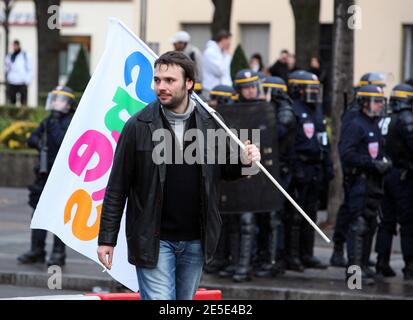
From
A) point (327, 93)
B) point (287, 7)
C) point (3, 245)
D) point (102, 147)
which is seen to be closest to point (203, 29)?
point (287, 7)

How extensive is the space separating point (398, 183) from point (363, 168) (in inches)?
28.8

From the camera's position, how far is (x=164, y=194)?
6547mm

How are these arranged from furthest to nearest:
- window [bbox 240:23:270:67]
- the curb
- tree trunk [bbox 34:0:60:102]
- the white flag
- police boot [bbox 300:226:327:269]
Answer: window [bbox 240:23:270:67], tree trunk [bbox 34:0:60:102], police boot [bbox 300:226:327:269], the curb, the white flag

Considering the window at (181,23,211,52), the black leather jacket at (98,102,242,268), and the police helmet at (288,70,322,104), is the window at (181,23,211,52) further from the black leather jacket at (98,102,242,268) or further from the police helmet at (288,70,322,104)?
the black leather jacket at (98,102,242,268)

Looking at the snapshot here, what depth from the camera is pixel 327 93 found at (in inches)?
962

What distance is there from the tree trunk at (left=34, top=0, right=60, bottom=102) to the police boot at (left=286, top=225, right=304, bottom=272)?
38.1ft

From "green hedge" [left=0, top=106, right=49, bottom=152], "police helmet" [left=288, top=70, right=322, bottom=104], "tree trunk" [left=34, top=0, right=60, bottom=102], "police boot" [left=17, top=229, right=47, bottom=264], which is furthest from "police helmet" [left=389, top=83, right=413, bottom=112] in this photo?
"tree trunk" [left=34, top=0, right=60, bottom=102]

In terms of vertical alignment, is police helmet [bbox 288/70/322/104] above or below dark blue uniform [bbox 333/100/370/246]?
above

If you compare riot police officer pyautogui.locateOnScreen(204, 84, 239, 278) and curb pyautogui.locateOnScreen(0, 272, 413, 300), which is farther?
riot police officer pyautogui.locateOnScreen(204, 84, 239, 278)

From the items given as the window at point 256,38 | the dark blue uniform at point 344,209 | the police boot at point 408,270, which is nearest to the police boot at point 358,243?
the dark blue uniform at point 344,209

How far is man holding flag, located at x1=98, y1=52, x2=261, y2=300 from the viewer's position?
6.52 metres

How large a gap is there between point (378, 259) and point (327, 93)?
491 inches

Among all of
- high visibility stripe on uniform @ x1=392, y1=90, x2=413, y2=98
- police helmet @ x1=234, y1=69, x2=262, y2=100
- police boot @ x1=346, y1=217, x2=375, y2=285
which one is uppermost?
police helmet @ x1=234, y1=69, x2=262, y2=100
